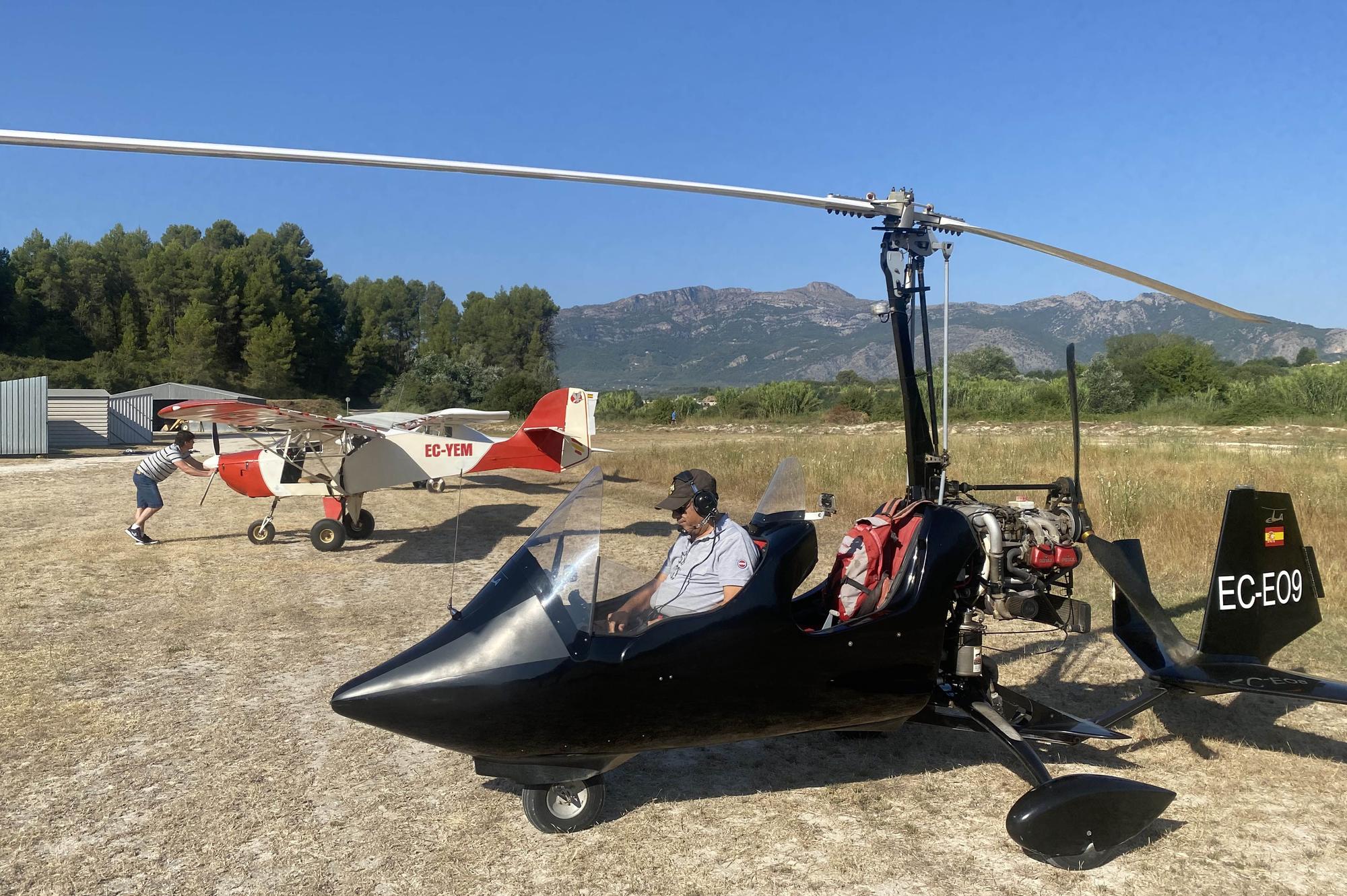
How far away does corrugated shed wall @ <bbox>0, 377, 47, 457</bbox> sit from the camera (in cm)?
2670

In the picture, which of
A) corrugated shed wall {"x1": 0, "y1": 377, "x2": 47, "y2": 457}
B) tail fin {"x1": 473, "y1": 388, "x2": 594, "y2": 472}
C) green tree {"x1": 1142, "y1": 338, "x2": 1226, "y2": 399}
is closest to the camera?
tail fin {"x1": 473, "y1": 388, "x2": 594, "y2": 472}

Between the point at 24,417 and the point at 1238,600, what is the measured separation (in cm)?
3251

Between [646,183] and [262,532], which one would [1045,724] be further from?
[262,532]

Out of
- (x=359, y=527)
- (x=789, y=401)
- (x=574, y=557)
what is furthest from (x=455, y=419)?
(x=789, y=401)

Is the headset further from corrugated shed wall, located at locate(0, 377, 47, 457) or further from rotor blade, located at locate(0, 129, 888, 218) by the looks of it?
corrugated shed wall, located at locate(0, 377, 47, 457)

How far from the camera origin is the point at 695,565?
4.01 metres

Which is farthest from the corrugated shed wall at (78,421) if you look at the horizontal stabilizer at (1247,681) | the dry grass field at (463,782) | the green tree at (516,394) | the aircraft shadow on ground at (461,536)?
the horizontal stabilizer at (1247,681)

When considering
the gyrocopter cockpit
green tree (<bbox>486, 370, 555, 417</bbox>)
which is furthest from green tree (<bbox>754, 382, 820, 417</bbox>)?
the gyrocopter cockpit

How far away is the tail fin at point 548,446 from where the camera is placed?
44.6 ft

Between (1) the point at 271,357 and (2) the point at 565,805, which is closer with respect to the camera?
(2) the point at 565,805

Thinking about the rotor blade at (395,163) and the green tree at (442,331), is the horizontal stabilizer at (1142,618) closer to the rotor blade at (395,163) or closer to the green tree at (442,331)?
the rotor blade at (395,163)

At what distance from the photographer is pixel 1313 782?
447cm

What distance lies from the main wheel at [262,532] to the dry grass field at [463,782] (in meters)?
2.44

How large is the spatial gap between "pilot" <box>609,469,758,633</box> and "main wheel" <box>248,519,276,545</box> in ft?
30.8
